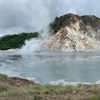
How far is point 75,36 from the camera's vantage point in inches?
5148

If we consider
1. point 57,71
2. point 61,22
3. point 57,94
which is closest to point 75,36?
point 61,22

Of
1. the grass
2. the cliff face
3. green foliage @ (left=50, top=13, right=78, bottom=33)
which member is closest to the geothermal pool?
the grass

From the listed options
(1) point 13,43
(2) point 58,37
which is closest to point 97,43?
(2) point 58,37

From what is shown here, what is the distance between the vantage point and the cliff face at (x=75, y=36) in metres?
127

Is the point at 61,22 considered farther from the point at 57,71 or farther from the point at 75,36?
the point at 57,71

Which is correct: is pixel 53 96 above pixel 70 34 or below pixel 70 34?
below

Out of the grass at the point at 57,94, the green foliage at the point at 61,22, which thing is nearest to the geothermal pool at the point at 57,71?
the grass at the point at 57,94

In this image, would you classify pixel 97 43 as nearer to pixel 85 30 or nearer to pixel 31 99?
pixel 85 30

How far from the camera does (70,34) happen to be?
130 metres

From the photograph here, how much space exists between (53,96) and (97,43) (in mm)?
120903

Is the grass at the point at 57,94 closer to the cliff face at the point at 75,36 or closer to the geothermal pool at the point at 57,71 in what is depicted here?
the geothermal pool at the point at 57,71

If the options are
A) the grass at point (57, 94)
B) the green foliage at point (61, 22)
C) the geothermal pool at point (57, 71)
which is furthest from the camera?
the green foliage at point (61, 22)

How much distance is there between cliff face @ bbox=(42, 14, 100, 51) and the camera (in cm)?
12744

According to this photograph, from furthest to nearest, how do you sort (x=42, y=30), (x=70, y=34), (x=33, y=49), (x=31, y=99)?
(x=42, y=30), (x=33, y=49), (x=70, y=34), (x=31, y=99)
